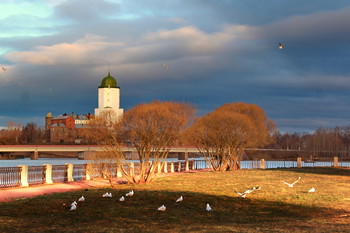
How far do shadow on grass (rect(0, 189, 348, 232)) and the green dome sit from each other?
6584 inches

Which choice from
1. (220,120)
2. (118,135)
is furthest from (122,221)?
(220,120)

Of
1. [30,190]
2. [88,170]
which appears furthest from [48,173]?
[30,190]

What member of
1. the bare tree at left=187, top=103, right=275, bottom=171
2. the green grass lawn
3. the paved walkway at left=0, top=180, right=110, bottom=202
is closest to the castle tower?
the bare tree at left=187, top=103, right=275, bottom=171

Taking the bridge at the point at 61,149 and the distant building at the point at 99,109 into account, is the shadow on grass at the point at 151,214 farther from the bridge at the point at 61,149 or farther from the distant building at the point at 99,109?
the distant building at the point at 99,109

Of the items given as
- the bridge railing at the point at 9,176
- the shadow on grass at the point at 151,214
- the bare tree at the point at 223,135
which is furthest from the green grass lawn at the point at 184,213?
the bare tree at the point at 223,135

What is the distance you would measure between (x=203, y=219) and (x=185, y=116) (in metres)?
20.5

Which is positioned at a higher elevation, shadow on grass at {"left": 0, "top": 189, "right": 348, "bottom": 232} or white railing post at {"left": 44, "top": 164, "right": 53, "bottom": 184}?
white railing post at {"left": 44, "top": 164, "right": 53, "bottom": 184}

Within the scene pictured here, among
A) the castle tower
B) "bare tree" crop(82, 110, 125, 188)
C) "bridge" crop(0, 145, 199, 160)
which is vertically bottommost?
"bridge" crop(0, 145, 199, 160)

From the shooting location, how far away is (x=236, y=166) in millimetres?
62469

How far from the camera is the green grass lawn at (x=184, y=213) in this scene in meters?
15.3

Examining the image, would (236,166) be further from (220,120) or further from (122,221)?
(122,221)

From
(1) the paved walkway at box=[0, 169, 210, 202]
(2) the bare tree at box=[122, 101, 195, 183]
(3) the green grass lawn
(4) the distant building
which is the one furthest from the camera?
(4) the distant building

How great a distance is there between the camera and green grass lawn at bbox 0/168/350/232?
1528 centimetres

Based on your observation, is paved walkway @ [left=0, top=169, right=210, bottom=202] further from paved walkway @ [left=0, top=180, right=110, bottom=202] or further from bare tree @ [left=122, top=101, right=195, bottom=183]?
bare tree @ [left=122, top=101, right=195, bottom=183]
